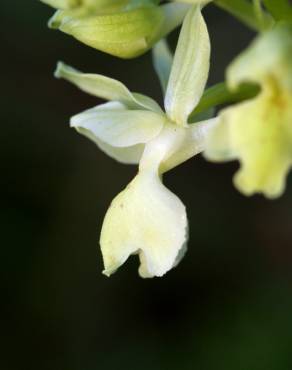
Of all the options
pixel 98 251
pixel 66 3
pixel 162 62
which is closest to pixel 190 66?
pixel 66 3

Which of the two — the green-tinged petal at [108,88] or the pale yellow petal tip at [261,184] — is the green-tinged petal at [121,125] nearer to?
the green-tinged petal at [108,88]

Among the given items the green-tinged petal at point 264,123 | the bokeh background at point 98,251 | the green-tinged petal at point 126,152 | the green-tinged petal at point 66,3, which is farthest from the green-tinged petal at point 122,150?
the bokeh background at point 98,251

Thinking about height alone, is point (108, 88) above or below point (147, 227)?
above

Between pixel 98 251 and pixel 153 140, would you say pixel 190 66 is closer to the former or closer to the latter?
pixel 153 140

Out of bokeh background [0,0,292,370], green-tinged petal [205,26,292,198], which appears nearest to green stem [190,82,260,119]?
green-tinged petal [205,26,292,198]

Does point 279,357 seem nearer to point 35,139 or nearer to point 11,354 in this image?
point 11,354

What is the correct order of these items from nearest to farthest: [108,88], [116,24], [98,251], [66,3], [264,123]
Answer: [264,123] < [66,3] < [116,24] < [108,88] < [98,251]

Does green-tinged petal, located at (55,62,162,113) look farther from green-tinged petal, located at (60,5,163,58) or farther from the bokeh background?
the bokeh background

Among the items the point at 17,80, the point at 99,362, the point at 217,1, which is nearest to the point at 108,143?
the point at 217,1
